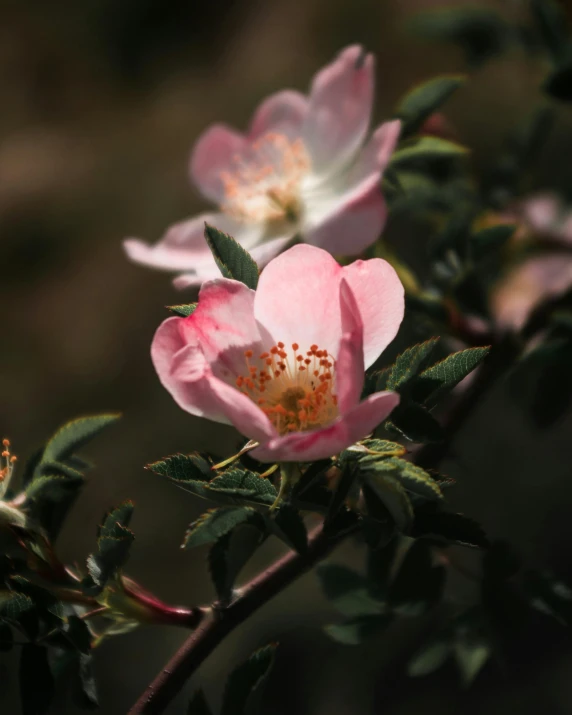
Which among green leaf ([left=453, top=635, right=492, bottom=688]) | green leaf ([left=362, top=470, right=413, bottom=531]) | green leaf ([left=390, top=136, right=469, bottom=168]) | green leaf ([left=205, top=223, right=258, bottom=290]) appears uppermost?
green leaf ([left=205, top=223, right=258, bottom=290])

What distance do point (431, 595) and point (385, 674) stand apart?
0.75 meters

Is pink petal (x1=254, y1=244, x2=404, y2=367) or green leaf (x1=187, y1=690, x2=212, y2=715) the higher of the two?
pink petal (x1=254, y1=244, x2=404, y2=367)

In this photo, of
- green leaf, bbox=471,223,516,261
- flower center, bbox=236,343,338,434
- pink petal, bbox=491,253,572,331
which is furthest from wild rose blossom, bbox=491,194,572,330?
flower center, bbox=236,343,338,434

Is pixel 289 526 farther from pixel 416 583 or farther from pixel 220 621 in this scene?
pixel 416 583

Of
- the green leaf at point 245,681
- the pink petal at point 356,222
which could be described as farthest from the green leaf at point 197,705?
the pink petal at point 356,222

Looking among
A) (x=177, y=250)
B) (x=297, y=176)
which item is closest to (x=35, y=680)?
(x=177, y=250)

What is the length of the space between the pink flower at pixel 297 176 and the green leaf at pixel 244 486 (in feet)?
0.71

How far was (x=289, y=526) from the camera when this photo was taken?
47 centimetres

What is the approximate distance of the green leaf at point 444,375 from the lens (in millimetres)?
466

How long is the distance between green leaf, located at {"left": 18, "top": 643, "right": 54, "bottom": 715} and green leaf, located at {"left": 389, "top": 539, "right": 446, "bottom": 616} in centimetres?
29

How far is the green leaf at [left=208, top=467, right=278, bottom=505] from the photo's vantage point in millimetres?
453

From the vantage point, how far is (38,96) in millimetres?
2152

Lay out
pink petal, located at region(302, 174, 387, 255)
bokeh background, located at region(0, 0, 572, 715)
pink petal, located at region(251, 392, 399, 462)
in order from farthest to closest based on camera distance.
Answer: bokeh background, located at region(0, 0, 572, 715) < pink petal, located at region(302, 174, 387, 255) < pink petal, located at region(251, 392, 399, 462)

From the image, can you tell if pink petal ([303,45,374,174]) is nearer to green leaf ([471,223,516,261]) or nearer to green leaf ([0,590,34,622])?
green leaf ([471,223,516,261])
